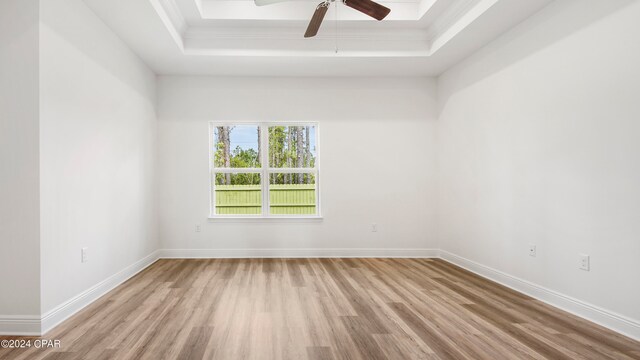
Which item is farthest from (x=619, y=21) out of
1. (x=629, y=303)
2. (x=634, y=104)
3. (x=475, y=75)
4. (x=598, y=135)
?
(x=629, y=303)

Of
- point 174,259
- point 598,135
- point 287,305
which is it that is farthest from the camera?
point 174,259

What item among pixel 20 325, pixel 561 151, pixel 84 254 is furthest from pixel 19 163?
pixel 561 151

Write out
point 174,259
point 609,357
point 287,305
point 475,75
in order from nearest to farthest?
point 609,357 → point 287,305 → point 475,75 → point 174,259

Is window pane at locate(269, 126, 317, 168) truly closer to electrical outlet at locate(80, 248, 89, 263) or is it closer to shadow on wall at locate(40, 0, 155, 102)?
shadow on wall at locate(40, 0, 155, 102)

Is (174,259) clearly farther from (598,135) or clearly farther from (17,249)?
(598,135)

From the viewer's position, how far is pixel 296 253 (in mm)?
4895

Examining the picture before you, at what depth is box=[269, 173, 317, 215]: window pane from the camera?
5.06 meters

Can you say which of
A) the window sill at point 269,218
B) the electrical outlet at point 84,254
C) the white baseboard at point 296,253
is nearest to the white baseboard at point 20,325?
the electrical outlet at point 84,254

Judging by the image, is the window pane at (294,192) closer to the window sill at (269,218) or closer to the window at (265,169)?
the window at (265,169)

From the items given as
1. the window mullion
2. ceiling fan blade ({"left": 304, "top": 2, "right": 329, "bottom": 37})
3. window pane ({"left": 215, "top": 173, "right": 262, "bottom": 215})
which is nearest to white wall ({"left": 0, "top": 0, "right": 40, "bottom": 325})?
ceiling fan blade ({"left": 304, "top": 2, "right": 329, "bottom": 37})

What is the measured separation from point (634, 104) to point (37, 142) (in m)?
4.26

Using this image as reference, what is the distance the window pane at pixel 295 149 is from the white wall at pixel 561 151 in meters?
2.18

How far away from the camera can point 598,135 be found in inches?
101

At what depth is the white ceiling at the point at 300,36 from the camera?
3568 mm
